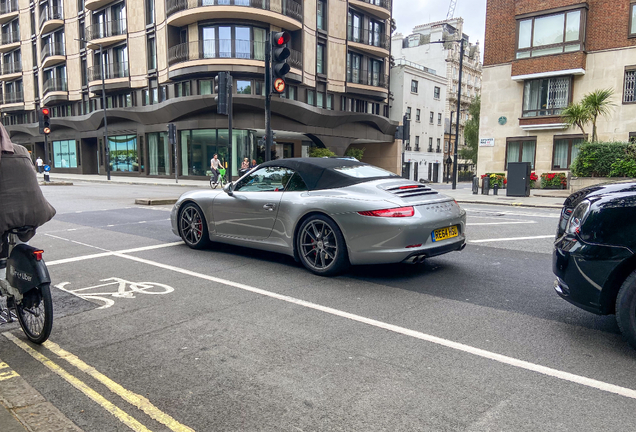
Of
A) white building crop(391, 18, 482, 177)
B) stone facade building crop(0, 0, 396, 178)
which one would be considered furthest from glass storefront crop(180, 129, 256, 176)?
white building crop(391, 18, 482, 177)

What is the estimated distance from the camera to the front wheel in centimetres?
350

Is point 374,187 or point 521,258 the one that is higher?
point 374,187

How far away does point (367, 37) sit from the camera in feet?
143

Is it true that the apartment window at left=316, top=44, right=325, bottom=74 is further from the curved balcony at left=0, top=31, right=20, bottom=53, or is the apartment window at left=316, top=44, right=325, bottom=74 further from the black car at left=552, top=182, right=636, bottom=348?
the black car at left=552, top=182, right=636, bottom=348

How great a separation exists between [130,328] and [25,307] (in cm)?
80

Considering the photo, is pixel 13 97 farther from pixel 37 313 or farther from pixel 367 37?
pixel 37 313

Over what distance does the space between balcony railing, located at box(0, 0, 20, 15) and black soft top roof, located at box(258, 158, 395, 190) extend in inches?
2478

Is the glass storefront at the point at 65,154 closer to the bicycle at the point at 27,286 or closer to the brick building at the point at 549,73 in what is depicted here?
the brick building at the point at 549,73

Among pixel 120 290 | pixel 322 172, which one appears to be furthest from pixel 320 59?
pixel 120 290

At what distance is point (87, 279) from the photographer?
5738 millimetres

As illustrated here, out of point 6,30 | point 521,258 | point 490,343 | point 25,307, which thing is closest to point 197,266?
point 25,307

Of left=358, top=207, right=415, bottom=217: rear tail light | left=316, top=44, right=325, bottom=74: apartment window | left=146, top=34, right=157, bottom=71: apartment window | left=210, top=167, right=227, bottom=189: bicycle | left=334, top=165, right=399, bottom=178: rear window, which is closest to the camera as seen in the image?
left=358, top=207, right=415, bottom=217: rear tail light

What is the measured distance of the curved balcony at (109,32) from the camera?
131ft

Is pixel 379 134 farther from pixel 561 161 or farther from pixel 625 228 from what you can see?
pixel 625 228
